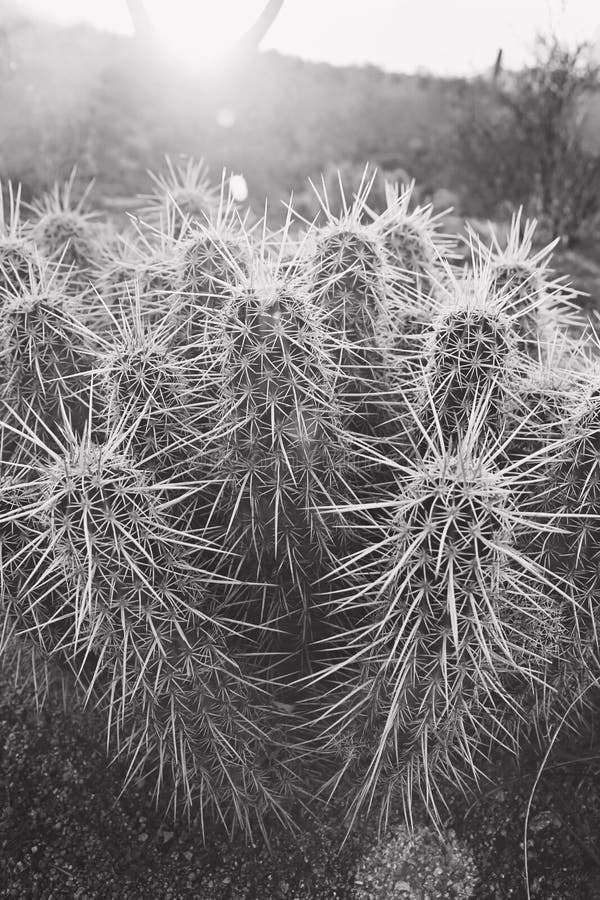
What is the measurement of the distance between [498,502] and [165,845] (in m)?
1.55

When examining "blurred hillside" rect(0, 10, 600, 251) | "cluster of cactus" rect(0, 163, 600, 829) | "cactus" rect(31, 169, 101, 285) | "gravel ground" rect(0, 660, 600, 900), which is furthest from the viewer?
"blurred hillside" rect(0, 10, 600, 251)

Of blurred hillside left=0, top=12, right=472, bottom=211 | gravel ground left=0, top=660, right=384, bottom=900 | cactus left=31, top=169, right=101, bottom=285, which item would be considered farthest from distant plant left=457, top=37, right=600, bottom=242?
gravel ground left=0, top=660, right=384, bottom=900

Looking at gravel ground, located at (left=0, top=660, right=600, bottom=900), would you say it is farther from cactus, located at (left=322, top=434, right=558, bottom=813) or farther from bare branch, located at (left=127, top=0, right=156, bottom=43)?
bare branch, located at (left=127, top=0, right=156, bottom=43)

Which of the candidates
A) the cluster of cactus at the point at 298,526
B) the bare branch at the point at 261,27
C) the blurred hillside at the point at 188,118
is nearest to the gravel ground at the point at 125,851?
the cluster of cactus at the point at 298,526

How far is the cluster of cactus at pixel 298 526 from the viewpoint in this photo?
168 cm

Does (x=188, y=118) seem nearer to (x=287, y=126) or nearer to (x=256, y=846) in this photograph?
(x=287, y=126)

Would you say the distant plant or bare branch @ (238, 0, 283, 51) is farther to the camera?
bare branch @ (238, 0, 283, 51)

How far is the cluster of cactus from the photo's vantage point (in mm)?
1679

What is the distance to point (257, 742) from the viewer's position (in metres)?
2.01

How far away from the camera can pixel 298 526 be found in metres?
1.89

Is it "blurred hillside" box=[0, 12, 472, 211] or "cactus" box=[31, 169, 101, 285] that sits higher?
"blurred hillside" box=[0, 12, 472, 211]

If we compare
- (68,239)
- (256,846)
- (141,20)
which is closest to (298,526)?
(256,846)

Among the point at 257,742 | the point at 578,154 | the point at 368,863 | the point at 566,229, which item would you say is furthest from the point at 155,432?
the point at 578,154

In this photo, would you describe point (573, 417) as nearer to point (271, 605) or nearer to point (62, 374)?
point (271, 605)
